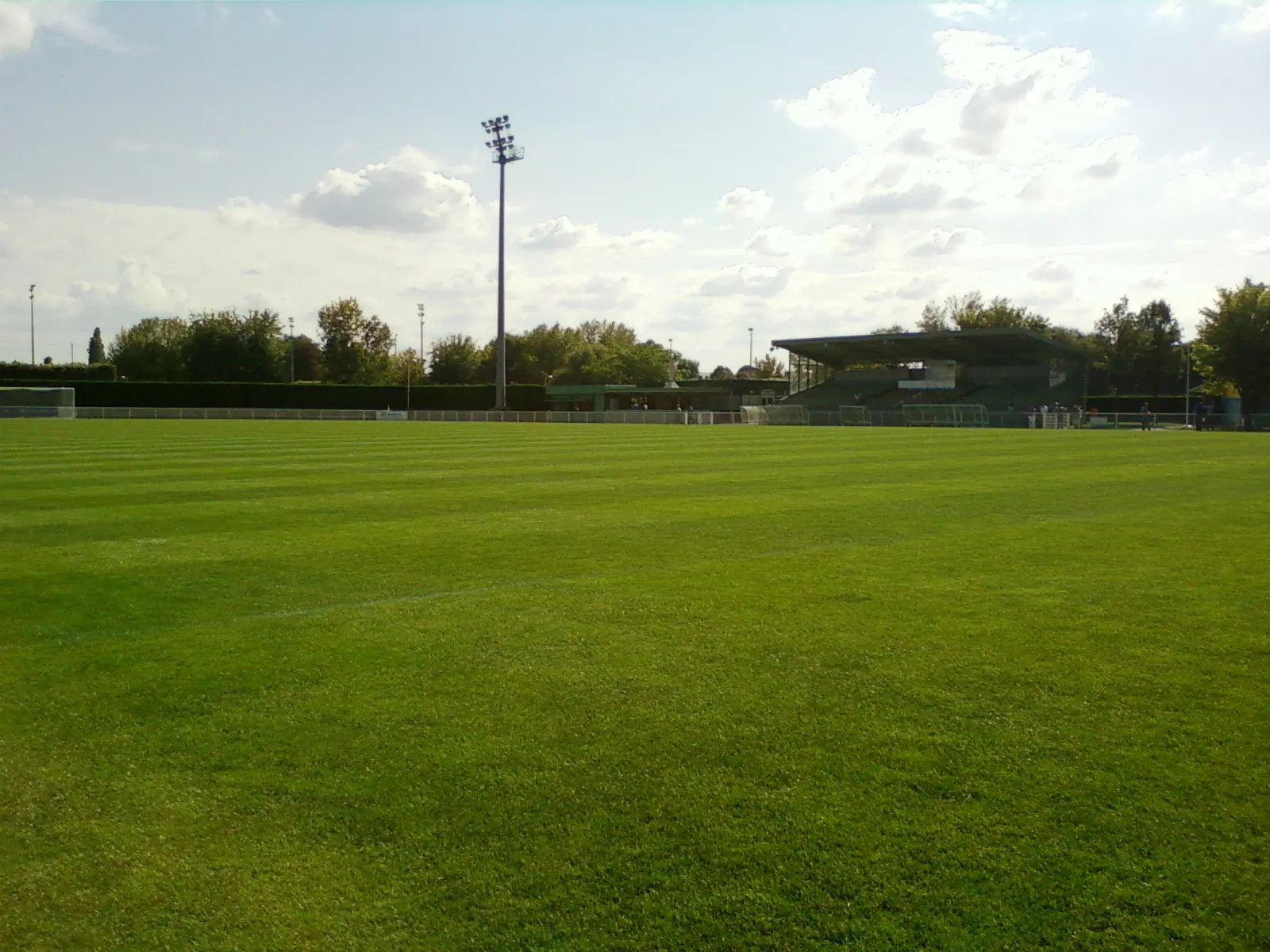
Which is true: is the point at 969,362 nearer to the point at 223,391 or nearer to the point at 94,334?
the point at 223,391

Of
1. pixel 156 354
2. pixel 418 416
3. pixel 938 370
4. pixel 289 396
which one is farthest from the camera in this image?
pixel 156 354

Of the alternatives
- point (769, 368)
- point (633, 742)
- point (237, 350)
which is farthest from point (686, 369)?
point (633, 742)

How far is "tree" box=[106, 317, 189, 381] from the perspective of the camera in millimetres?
89875

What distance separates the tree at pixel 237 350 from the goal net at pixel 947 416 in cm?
5368

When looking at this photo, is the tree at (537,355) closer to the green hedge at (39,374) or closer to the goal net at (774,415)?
the green hedge at (39,374)

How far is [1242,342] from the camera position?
59.2 m

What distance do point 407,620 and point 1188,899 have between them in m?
4.28

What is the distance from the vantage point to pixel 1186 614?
618 centimetres

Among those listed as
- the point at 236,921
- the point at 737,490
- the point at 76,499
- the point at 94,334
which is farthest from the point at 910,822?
the point at 94,334

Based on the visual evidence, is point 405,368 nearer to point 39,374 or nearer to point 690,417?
point 39,374

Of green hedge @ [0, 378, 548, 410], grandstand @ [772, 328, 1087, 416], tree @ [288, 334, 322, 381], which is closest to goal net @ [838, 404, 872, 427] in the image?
grandstand @ [772, 328, 1087, 416]

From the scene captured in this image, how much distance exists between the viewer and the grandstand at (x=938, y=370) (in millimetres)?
68438

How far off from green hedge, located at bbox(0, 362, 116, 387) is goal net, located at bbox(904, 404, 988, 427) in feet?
185

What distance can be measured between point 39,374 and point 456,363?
132ft
